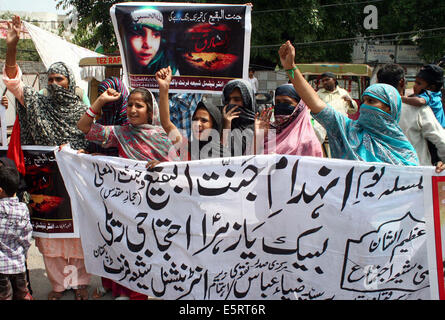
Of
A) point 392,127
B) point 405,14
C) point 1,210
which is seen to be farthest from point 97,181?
point 405,14

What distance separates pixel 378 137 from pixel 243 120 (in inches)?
36.7

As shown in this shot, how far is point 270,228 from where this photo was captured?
282 centimetres

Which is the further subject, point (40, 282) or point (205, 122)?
point (40, 282)

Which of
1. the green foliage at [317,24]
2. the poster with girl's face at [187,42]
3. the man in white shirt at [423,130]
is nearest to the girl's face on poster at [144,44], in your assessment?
the poster with girl's face at [187,42]

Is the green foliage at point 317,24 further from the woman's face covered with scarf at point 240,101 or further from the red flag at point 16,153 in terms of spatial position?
the red flag at point 16,153

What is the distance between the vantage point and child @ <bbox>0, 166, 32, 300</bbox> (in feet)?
10.1

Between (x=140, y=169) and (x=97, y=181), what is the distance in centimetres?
35

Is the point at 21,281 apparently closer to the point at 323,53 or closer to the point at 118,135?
the point at 118,135

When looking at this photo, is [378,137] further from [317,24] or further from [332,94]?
[317,24]

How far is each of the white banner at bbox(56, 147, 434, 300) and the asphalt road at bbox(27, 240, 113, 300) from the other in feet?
2.65

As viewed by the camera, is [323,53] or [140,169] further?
[323,53]

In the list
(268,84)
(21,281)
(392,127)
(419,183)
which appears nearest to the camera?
A: (419,183)

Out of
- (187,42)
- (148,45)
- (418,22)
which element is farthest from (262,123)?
(418,22)

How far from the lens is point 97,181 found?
3242mm
